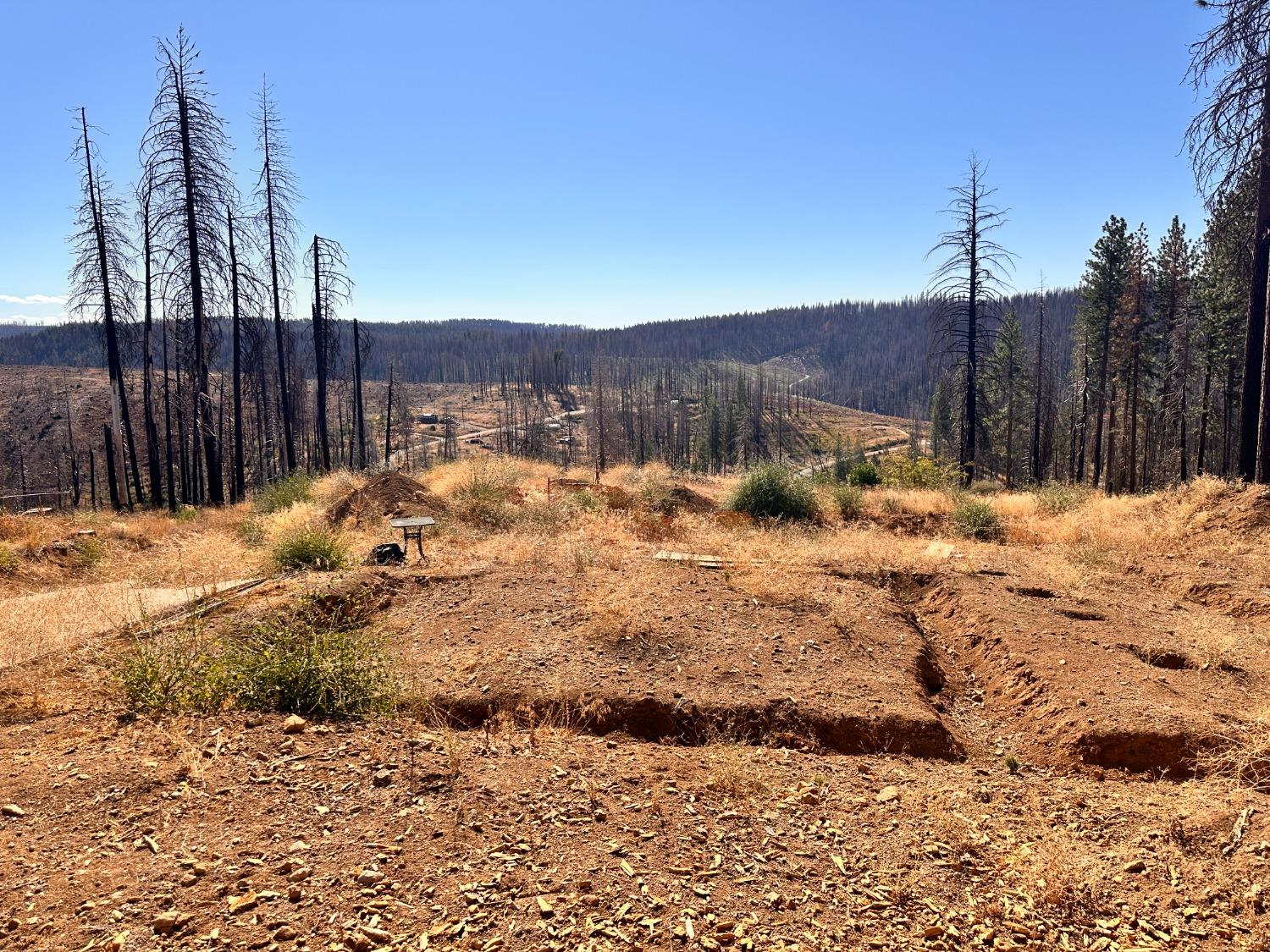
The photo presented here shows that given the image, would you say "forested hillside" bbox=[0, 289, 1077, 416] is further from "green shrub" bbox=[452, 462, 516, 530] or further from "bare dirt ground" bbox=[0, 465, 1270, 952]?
"bare dirt ground" bbox=[0, 465, 1270, 952]

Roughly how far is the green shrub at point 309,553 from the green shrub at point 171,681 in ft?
14.2

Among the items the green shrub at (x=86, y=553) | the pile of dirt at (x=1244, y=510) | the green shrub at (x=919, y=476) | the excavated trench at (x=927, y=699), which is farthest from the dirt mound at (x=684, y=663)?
the green shrub at (x=919, y=476)

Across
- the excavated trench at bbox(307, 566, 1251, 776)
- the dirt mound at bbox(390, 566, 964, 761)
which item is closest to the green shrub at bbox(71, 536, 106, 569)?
the dirt mound at bbox(390, 566, 964, 761)

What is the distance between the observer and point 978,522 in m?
12.5

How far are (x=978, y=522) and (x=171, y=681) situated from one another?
12.7 metres

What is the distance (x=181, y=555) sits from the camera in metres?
10.5

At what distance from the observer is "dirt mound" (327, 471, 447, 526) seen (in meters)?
12.8

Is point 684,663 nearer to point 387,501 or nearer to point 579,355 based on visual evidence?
point 387,501

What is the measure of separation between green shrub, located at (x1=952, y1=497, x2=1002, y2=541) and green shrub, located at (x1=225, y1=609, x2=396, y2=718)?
11.2 metres

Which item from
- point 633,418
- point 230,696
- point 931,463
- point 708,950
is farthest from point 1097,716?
point 633,418

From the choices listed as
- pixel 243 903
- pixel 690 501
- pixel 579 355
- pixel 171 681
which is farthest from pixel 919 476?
pixel 579 355

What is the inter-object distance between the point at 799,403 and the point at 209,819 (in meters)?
125

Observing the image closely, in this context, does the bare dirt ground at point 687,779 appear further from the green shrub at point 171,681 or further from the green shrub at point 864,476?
the green shrub at point 864,476

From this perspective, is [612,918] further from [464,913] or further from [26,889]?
[26,889]
